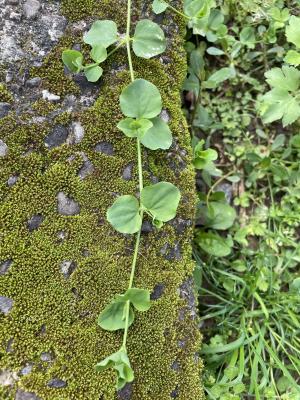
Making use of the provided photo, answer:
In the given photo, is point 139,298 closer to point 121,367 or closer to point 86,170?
point 121,367

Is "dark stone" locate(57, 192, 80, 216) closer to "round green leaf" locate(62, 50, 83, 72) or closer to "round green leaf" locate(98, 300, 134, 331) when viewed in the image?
"round green leaf" locate(98, 300, 134, 331)

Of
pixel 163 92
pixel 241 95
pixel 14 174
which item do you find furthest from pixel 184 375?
pixel 241 95

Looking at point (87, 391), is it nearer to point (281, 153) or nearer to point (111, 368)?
point (111, 368)

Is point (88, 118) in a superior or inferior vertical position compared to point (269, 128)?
superior

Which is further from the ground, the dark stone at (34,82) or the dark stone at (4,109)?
the dark stone at (34,82)

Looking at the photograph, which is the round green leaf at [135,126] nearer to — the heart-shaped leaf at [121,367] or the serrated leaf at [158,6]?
the serrated leaf at [158,6]

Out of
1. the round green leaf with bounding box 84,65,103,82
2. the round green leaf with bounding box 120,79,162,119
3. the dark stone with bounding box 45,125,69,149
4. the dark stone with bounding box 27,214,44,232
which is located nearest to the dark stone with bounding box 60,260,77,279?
the dark stone with bounding box 27,214,44,232

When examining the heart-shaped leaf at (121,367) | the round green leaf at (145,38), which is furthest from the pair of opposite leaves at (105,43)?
the heart-shaped leaf at (121,367)
